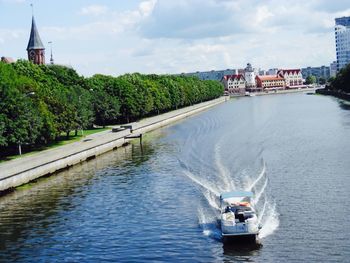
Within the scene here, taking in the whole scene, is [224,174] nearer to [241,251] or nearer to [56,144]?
[241,251]

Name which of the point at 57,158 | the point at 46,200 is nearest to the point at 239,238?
the point at 46,200

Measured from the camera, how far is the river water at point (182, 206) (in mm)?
35812

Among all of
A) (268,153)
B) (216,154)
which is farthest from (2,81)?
(268,153)

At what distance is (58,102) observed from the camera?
291ft

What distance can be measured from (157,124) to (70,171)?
186 ft

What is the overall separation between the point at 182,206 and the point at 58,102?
47057 mm

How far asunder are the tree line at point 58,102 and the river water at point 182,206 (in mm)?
8816

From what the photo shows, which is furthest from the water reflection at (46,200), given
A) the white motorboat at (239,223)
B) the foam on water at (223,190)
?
the white motorboat at (239,223)

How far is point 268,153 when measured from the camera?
2884 inches

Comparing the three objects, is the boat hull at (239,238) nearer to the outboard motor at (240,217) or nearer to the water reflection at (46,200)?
the outboard motor at (240,217)

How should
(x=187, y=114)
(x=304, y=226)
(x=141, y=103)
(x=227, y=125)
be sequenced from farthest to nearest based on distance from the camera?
(x=187, y=114), (x=141, y=103), (x=227, y=125), (x=304, y=226)

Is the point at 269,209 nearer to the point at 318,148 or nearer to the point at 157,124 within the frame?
the point at 318,148

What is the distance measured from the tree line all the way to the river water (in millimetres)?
8816

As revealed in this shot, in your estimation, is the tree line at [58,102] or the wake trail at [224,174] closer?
the wake trail at [224,174]
